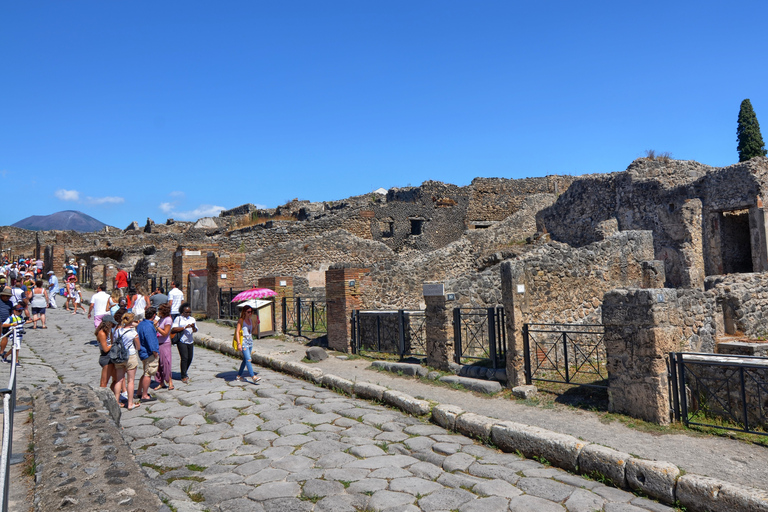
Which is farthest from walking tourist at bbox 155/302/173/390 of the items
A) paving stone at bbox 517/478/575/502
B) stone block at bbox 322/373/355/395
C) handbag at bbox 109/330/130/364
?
paving stone at bbox 517/478/575/502

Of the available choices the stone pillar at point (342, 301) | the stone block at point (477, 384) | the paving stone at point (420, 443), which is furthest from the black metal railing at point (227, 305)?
the paving stone at point (420, 443)

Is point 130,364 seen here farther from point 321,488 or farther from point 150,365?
point 321,488

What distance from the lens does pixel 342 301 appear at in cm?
1209

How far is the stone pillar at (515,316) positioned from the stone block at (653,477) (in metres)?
3.38

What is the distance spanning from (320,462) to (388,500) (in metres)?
1.15

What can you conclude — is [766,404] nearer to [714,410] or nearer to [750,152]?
[714,410]

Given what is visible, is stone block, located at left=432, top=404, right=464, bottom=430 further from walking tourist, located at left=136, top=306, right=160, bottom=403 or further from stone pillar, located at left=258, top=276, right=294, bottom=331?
stone pillar, located at left=258, top=276, right=294, bottom=331

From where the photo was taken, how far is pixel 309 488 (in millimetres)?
4508

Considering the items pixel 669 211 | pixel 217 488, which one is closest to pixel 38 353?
pixel 217 488

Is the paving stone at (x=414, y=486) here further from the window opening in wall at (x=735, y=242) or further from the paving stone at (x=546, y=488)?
the window opening in wall at (x=735, y=242)

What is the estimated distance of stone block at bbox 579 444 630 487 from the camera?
4.62 meters

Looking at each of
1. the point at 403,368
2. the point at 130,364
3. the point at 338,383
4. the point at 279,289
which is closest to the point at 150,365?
the point at 130,364

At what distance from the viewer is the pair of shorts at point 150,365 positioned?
7805 millimetres

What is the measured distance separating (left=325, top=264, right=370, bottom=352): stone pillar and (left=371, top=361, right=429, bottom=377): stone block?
1.98 metres
